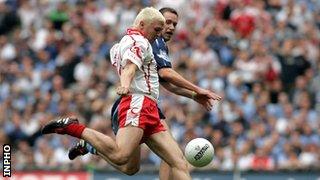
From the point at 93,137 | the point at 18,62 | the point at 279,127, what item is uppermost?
the point at 18,62

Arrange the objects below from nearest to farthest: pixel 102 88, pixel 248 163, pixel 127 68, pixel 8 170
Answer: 1. pixel 127 68
2. pixel 8 170
3. pixel 248 163
4. pixel 102 88

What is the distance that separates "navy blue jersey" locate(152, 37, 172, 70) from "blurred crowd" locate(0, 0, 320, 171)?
207 inches

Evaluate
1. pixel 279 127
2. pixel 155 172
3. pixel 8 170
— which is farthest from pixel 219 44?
pixel 8 170

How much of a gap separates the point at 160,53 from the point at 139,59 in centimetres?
87

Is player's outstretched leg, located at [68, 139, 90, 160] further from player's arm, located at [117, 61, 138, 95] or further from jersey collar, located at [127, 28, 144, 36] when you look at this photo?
jersey collar, located at [127, 28, 144, 36]

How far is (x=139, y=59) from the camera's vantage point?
1375 centimetres

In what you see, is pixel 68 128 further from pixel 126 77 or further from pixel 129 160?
pixel 126 77

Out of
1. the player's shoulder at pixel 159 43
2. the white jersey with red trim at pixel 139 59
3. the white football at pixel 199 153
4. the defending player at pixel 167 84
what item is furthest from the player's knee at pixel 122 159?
the player's shoulder at pixel 159 43

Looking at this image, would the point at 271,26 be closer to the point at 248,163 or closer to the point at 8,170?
the point at 248,163

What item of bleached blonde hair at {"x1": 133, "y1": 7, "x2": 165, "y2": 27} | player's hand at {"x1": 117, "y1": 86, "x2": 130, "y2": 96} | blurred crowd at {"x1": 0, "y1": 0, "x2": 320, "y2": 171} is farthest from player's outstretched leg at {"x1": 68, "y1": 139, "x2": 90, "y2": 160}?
blurred crowd at {"x1": 0, "y1": 0, "x2": 320, "y2": 171}

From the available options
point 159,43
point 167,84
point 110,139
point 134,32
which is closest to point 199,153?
point 167,84

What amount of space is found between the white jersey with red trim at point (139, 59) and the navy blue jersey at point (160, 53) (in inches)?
12.0

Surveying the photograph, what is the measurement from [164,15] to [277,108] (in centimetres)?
742

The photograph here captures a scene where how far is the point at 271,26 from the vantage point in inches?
939
